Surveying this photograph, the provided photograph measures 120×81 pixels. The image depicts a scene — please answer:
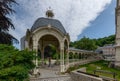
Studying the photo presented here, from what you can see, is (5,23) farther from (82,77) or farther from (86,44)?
(86,44)

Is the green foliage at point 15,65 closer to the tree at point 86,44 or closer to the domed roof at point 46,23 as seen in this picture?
the domed roof at point 46,23

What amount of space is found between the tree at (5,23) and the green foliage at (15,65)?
3.86 meters

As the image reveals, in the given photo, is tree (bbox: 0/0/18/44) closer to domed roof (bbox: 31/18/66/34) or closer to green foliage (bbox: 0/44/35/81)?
green foliage (bbox: 0/44/35/81)

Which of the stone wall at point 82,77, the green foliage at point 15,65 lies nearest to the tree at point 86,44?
the stone wall at point 82,77

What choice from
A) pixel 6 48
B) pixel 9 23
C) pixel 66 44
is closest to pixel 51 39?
pixel 66 44

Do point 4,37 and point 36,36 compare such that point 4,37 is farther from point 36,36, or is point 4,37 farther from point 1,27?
point 36,36

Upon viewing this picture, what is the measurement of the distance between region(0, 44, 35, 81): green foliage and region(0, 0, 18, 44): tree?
386 centimetres

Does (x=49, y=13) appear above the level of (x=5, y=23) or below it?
above

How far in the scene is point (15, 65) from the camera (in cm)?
1057

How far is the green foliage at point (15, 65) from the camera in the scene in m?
9.33

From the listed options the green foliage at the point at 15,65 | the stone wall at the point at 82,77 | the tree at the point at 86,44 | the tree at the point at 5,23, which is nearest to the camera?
the green foliage at the point at 15,65

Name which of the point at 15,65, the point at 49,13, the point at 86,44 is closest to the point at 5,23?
the point at 15,65

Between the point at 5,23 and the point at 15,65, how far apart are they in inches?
238

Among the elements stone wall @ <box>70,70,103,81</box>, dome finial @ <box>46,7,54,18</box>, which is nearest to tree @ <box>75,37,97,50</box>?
dome finial @ <box>46,7,54,18</box>
